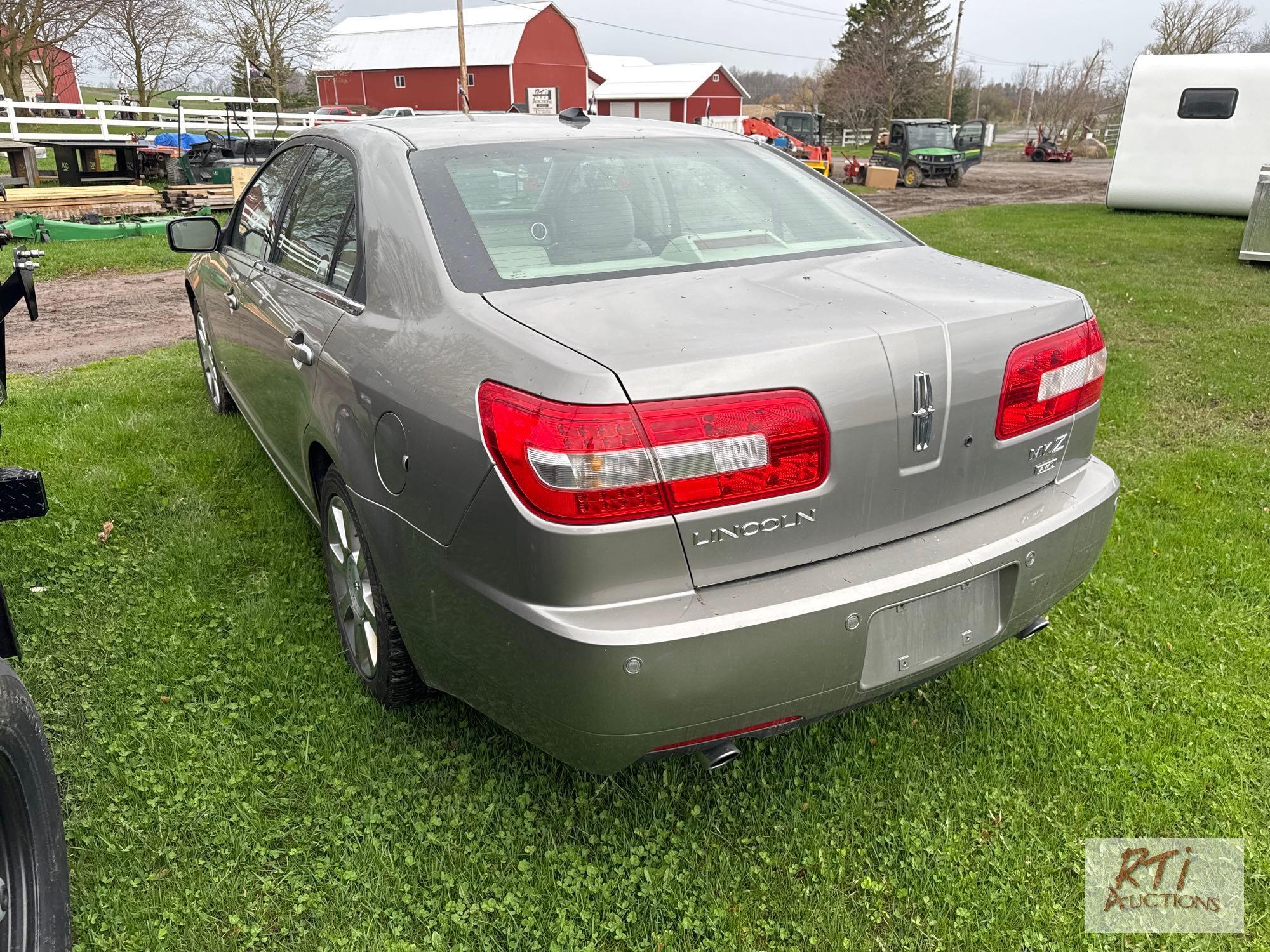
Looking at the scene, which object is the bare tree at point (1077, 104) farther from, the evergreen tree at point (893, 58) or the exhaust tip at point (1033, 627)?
the exhaust tip at point (1033, 627)

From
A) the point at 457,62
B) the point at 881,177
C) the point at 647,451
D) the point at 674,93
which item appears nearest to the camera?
the point at 647,451

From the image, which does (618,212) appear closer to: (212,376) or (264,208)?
(264,208)

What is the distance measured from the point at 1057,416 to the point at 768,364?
92 centimetres

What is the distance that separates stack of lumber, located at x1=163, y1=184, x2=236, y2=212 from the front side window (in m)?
13.1

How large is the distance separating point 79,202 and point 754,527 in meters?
15.7

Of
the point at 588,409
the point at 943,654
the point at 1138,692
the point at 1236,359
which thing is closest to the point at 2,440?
the point at 588,409

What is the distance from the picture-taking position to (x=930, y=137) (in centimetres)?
2709

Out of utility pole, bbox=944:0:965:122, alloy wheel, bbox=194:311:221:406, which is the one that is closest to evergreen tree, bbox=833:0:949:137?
utility pole, bbox=944:0:965:122

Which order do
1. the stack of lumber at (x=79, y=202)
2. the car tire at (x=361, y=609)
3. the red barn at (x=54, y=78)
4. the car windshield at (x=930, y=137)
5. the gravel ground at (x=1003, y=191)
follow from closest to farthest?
the car tire at (x=361, y=609) → the stack of lumber at (x=79, y=202) → the gravel ground at (x=1003, y=191) → the car windshield at (x=930, y=137) → the red barn at (x=54, y=78)

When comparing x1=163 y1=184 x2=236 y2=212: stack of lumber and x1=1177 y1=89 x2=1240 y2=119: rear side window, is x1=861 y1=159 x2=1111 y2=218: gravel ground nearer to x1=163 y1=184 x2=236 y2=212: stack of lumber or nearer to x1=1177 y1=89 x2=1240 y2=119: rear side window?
x1=1177 y1=89 x2=1240 y2=119: rear side window

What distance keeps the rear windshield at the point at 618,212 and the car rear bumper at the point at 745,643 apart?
89cm

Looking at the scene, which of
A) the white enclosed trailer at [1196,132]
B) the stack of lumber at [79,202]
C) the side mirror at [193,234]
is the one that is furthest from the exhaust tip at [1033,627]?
the white enclosed trailer at [1196,132]

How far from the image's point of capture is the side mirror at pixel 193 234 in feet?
13.6

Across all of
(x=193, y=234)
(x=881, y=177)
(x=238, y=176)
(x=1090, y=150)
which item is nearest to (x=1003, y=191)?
(x=881, y=177)
